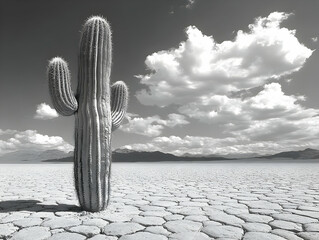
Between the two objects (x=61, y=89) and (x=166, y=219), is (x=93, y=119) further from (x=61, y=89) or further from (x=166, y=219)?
(x=166, y=219)

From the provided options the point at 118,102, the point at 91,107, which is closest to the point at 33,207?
the point at 91,107

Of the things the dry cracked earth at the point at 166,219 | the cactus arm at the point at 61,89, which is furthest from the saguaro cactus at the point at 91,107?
the dry cracked earth at the point at 166,219

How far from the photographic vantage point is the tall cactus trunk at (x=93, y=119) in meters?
3.99

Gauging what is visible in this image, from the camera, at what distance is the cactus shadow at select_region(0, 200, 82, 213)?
4.21 metres

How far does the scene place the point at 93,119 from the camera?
4.07 metres

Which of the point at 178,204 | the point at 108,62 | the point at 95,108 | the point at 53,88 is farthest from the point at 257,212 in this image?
the point at 53,88

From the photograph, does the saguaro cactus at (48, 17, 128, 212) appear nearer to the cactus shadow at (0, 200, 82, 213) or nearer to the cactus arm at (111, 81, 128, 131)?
the cactus arm at (111, 81, 128, 131)

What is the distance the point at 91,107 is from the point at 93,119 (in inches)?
7.1

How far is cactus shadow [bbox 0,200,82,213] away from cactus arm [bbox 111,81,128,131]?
1.35 meters

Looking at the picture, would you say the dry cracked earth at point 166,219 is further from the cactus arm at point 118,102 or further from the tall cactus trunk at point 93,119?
the cactus arm at point 118,102

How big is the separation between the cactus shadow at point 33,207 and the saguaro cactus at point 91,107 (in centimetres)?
43

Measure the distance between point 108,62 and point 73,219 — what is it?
7.45 feet

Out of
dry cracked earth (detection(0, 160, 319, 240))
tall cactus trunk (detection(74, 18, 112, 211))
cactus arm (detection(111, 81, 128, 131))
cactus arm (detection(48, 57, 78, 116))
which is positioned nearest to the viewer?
dry cracked earth (detection(0, 160, 319, 240))

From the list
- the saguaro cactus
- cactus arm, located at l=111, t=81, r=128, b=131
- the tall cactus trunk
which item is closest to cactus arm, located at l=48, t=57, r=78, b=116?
the saguaro cactus
